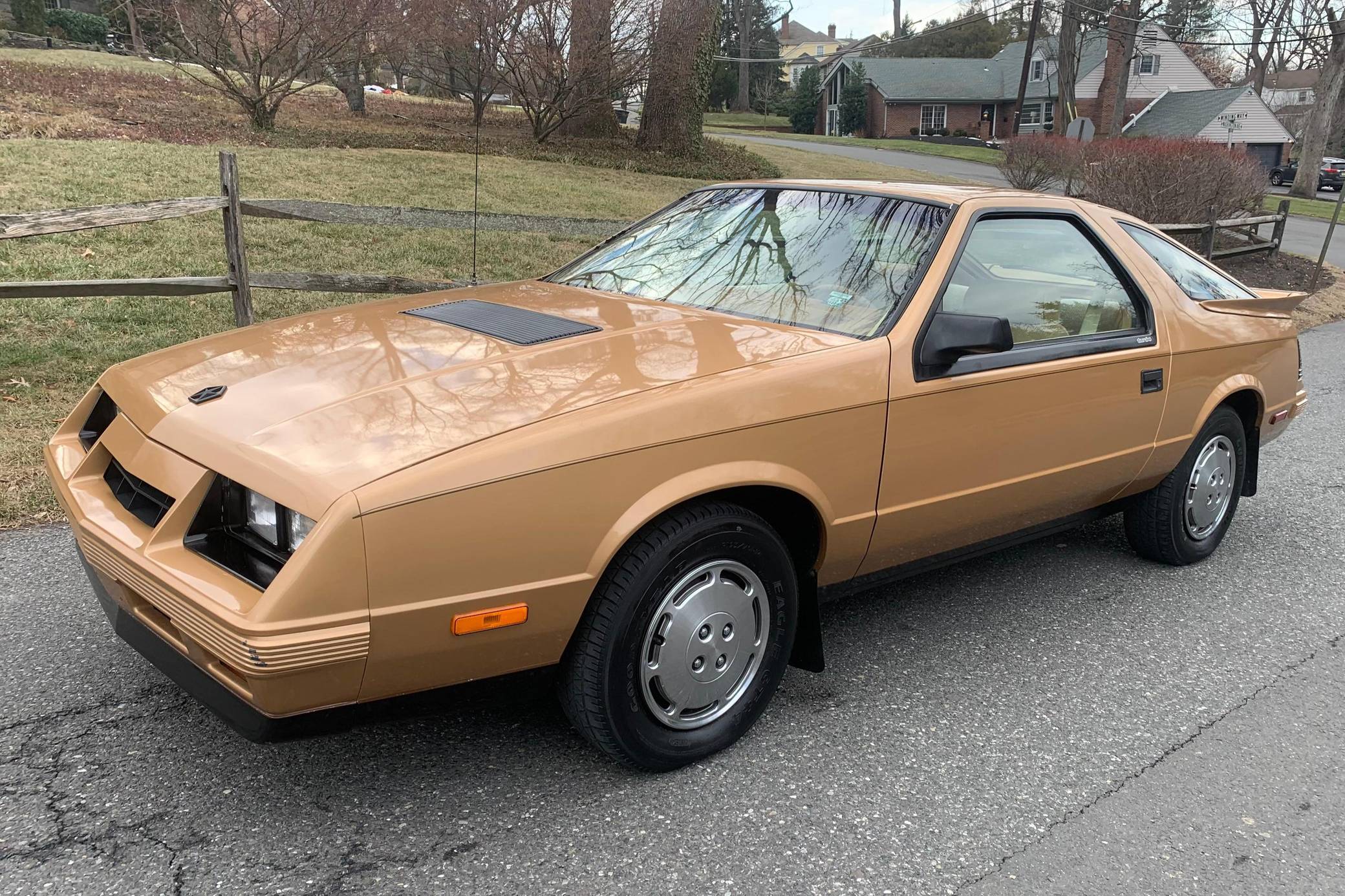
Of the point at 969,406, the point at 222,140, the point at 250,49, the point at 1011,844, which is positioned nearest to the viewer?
the point at 1011,844

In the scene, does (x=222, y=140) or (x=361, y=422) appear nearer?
(x=361, y=422)

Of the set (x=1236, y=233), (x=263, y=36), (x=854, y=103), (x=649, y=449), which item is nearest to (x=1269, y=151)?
(x=854, y=103)

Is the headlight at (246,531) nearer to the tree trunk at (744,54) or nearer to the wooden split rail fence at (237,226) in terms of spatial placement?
the wooden split rail fence at (237,226)

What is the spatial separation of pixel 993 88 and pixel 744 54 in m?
16.6

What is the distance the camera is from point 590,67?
1873 cm

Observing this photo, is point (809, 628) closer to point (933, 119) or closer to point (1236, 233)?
point (1236, 233)

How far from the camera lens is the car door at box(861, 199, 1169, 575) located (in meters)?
3.16

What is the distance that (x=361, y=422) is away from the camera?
245cm

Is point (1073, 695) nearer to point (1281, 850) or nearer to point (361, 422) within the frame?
point (1281, 850)

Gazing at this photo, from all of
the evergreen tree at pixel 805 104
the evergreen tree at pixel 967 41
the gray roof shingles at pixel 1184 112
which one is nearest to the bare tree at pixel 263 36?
the gray roof shingles at pixel 1184 112

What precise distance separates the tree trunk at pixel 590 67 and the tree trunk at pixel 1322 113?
26.4 metres

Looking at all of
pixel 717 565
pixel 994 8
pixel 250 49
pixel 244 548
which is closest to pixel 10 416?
pixel 244 548

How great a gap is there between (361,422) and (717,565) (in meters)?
0.99

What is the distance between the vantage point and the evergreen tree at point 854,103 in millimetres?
64312
